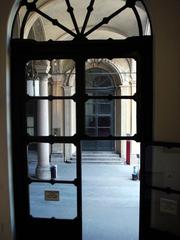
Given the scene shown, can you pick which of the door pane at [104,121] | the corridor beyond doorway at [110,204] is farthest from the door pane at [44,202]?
the door pane at [104,121]

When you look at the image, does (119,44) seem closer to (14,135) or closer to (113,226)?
(14,135)

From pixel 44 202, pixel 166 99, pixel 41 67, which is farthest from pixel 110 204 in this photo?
pixel 41 67

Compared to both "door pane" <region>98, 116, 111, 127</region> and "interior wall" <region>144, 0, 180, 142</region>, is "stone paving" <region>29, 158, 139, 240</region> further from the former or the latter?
"door pane" <region>98, 116, 111, 127</region>

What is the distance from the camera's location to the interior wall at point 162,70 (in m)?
3.49

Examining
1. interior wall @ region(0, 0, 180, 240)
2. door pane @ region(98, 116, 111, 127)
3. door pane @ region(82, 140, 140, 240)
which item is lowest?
door pane @ region(82, 140, 140, 240)

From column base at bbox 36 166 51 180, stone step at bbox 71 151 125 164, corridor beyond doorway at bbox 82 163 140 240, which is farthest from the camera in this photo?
stone step at bbox 71 151 125 164

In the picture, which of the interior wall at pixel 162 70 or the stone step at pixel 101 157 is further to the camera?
the stone step at pixel 101 157

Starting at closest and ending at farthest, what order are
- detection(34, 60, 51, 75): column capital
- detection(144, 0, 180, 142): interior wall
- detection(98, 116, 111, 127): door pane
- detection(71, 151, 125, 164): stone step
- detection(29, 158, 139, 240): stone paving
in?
detection(144, 0, 180, 142): interior wall → detection(29, 158, 139, 240): stone paving → detection(34, 60, 51, 75): column capital → detection(71, 151, 125, 164): stone step → detection(98, 116, 111, 127): door pane

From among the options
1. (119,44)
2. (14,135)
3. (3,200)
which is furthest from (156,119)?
(3,200)

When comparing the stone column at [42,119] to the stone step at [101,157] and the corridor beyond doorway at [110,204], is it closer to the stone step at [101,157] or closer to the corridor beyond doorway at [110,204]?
the corridor beyond doorway at [110,204]

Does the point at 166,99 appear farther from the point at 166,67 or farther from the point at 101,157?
the point at 101,157

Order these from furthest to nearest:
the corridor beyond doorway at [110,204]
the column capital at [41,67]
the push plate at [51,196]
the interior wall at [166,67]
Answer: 1. the column capital at [41,67]
2. the corridor beyond doorway at [110,204]
3. the push plate at [51,196]
4. the interior wall at [166,67]

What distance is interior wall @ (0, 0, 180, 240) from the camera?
349 centimetres

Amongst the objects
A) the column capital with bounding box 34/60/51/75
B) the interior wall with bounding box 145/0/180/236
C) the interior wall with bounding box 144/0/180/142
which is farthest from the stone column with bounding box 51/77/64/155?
the interior wall with bounding box 144/0/180/142
